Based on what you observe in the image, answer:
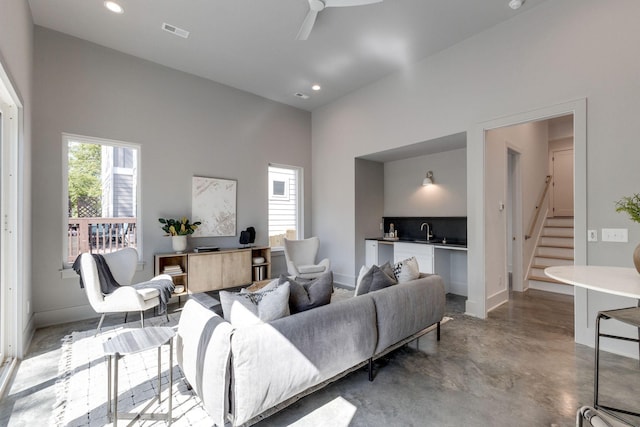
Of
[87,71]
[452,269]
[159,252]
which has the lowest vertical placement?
[452,269]

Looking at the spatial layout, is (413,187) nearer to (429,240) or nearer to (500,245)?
(429,240)

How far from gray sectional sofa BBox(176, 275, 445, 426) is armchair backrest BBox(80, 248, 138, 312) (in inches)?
63.3

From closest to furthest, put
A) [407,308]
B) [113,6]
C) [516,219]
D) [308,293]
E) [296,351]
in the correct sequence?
[296,351] < [308,293] < [407,308] < [113,6] < [516,219]

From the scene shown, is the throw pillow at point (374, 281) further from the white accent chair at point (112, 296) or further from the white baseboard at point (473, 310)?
the white accent chair at point (112, 296)

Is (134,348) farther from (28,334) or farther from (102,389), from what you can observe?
(28,334)

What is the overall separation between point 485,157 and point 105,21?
5.09 m

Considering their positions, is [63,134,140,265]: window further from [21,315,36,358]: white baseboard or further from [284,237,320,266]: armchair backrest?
[284,237,320,266]: armchair backrest

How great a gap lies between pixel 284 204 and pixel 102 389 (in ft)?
14.2

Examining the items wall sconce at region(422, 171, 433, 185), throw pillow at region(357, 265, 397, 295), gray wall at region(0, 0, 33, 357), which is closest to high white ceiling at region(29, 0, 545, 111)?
gray wall at region(0, 0, 33, 357)

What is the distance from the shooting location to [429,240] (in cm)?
527

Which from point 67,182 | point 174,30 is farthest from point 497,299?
point 67,182

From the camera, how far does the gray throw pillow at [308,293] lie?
209cm

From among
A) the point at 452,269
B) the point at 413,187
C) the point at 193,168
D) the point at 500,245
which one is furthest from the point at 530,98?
the point at 193,168

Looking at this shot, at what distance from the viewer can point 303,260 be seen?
528 cm
